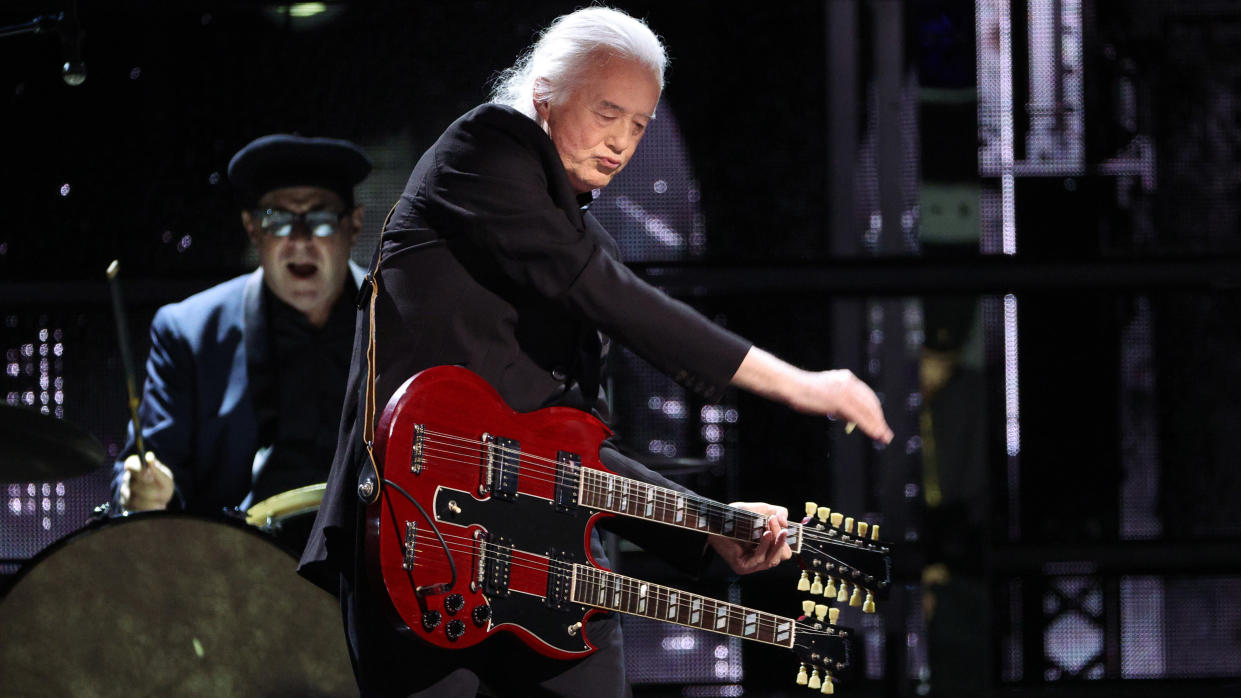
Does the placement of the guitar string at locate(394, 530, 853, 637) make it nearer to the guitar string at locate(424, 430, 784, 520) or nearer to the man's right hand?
the guitar string at locate(424, 430, 784, 520)

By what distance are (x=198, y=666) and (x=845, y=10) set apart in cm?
243

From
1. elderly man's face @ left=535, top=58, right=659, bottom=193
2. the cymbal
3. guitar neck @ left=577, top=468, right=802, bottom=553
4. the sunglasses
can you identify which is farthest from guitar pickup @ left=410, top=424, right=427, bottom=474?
the sunglasses

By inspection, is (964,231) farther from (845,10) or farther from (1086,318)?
(845,10)

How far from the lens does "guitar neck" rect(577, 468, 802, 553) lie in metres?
2.23

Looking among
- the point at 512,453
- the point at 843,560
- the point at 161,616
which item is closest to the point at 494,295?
the point at 512,453

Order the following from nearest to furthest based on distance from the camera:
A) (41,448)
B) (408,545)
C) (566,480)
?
1. (408,545)
2. (566,480)
3. (41,448)

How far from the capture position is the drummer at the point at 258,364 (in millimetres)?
3475

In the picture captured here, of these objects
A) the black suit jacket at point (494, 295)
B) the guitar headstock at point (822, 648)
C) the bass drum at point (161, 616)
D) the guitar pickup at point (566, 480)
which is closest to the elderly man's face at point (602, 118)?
the black suit jacket at point (494, 295)

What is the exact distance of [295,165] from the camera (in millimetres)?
3482

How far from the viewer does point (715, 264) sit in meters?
3.45

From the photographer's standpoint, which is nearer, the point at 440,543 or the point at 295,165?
the point at 440,543

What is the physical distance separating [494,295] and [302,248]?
1.55m

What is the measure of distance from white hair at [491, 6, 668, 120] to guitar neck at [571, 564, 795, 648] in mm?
872

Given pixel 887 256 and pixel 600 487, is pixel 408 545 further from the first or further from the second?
pixel 887 256
